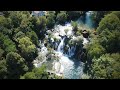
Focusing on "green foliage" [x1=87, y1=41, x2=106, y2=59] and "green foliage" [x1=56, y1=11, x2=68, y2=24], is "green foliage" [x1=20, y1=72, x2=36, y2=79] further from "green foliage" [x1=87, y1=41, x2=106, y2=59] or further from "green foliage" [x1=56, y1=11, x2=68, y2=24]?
"green foliage" [x1=56, y1=11, x2=68, y2=24]

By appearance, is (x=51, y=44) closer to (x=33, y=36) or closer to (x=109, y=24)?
(x=33, y=36)

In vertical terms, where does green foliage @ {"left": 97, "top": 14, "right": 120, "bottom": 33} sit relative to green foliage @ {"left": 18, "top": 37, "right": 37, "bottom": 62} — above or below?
above

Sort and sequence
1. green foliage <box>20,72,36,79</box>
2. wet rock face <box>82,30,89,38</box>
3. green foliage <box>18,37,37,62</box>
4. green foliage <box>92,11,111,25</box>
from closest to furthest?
green foliage <box>20,72,36,79</box> → green foliage <box>18,37,37,62</box> → wet rock face <box>82,30,89,38</box> → green foliage <box>92,11,111,25</box>

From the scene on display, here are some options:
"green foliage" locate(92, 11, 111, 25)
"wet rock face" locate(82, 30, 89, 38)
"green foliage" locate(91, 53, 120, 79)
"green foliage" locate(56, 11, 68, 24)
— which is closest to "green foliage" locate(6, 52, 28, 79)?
"green foliage" locate(91, 53, 120, 79)

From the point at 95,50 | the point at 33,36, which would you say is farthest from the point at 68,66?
the point at 33,36
